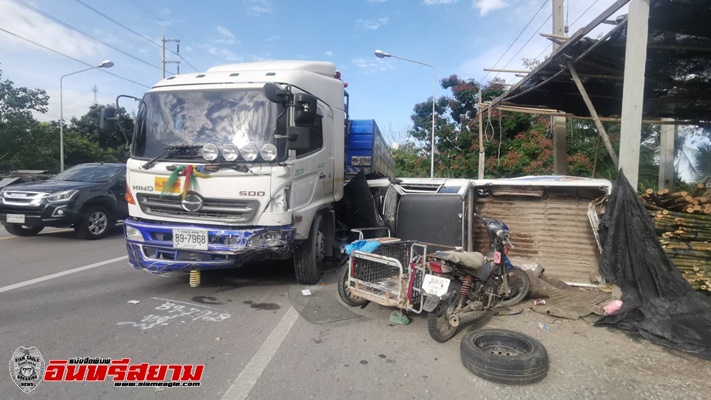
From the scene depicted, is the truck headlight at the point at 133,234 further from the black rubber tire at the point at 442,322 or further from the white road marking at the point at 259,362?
the black rubber tire at the point at 442,322

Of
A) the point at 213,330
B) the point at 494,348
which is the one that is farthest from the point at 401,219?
the point at 213,330

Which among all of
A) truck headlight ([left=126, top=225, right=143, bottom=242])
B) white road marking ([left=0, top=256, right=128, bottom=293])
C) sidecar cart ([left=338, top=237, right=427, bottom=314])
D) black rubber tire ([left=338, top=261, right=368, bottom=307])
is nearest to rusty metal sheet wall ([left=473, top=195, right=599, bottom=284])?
sidecar cart ([left=338, top=237, right=427, bottom=314])

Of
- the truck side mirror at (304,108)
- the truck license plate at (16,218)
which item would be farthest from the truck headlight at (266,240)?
the truck license plate at (16,218)

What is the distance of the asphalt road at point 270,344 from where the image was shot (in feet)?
10.0

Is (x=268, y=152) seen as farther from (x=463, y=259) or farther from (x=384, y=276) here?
(x=463, y=259)

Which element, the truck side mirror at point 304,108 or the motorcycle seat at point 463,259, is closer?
the motorcycle seat at point 463,259

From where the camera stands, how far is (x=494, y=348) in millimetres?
3719

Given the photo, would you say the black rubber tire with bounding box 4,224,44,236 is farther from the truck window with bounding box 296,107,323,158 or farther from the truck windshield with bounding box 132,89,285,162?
the truck window with bounding box 296,107,323,158

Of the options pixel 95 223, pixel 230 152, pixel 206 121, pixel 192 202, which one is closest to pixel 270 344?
pixel 192 202

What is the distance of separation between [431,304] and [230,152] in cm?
278

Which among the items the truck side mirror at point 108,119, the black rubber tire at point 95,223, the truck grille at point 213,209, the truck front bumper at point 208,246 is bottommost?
the black rubber tire at point 95,223

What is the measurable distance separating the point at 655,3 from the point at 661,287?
126 inches

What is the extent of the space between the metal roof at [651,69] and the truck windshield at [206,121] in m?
4.17

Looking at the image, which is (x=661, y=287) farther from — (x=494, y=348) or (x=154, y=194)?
(x=154, y=194)
